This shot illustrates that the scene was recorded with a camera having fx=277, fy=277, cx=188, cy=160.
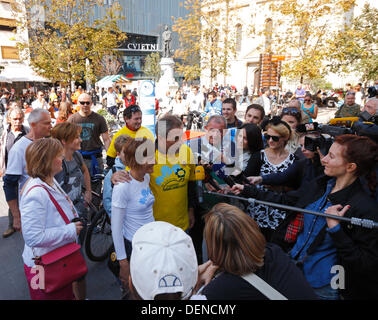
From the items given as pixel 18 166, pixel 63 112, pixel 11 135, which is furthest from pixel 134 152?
pixel 63 112

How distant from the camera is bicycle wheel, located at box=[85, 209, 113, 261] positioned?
3.57 meters

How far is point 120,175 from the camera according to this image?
208 cm

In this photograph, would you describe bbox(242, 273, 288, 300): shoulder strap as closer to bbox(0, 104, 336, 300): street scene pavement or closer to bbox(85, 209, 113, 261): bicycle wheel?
bbox(0, 104, 336, 300): street scene pavement

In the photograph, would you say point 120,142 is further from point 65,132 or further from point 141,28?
point 141,28

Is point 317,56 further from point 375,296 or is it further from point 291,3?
point 375,296

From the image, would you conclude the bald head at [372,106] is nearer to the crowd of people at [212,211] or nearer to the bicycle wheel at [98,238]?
the crowd of people at [212,211]

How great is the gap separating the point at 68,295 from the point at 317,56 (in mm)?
11868

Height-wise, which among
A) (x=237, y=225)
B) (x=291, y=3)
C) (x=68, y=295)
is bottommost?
(x=68, y=295)

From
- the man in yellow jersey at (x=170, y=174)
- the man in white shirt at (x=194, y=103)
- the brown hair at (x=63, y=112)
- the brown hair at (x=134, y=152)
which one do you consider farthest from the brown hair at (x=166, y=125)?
the man in white shirt at (x=194, y=103)

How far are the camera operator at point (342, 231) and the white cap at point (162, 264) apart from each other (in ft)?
3.20
